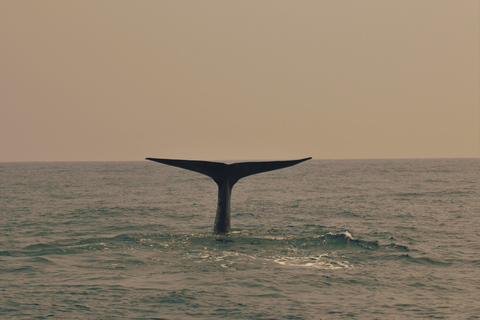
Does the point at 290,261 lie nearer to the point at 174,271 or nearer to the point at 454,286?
the point at 174,271

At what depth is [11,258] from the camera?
13.1 metres

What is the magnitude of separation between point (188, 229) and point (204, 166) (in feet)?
15.3

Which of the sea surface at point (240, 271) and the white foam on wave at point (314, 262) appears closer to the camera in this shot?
the sea surface at point (240, 271)

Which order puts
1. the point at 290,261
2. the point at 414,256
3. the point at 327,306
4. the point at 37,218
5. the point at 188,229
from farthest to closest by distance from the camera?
the point at 37,218 → the point at 188,229 → the point at 414,256 → the point at 290,261 → the point at 327,306

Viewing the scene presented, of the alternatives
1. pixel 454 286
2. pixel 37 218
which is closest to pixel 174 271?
pixel 454 286

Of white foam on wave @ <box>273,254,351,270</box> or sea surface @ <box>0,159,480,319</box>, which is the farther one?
white foam on wave @ <box>273,254,351,270</box>

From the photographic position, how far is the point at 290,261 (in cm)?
1250

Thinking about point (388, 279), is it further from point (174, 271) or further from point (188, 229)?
point (188, 229)

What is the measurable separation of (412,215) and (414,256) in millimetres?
12495

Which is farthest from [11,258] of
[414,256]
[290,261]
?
[414,256]

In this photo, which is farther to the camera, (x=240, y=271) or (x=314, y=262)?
(x=314, y=262)

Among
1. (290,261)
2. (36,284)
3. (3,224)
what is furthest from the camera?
(3,224)

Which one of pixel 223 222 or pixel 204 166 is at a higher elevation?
pixel 204 166

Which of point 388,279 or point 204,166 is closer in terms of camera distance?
point 388,279
